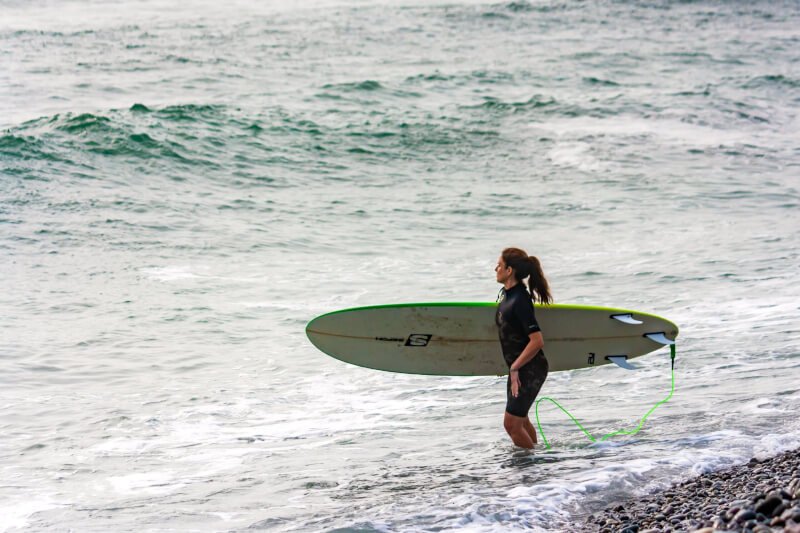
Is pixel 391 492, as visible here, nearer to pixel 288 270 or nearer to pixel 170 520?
pixel 170 520

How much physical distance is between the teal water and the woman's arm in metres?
0.61

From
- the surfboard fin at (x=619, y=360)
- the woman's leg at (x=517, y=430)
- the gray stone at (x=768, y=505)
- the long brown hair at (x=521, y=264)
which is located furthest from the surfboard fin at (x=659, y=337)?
the gray stone at (x=768, y=505)

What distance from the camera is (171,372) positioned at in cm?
882

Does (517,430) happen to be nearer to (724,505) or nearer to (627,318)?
(627,318)

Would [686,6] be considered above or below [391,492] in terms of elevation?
above

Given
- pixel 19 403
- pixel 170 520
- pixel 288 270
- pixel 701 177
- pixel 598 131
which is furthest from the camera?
pixel 598 131

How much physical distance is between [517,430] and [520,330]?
0.72m

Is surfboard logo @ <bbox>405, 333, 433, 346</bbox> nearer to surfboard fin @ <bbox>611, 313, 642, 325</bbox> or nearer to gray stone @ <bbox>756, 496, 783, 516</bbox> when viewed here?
surfboard fin @ <bbox>611, 313, 642, 325</bbox>

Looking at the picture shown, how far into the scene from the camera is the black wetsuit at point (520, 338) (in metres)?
5.80

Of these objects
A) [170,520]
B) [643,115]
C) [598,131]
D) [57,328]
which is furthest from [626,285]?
[643,115]

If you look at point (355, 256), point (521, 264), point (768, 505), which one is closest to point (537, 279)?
point (521, 264)

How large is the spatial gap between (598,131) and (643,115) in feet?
7.81

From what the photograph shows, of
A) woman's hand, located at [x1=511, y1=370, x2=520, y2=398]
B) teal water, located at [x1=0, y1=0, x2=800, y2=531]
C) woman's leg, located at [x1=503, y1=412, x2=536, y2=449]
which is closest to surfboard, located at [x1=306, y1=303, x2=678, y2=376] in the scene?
teal water, located at [x1=0, y1=0, x2=800, y2=531]

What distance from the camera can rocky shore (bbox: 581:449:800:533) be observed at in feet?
13.6
